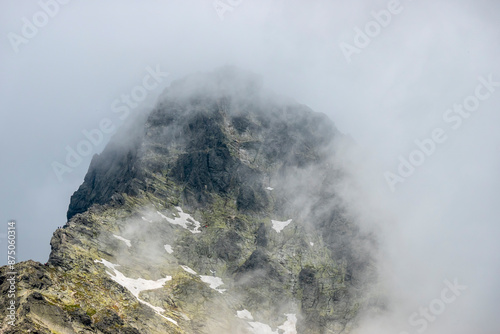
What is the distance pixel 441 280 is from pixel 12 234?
566ft

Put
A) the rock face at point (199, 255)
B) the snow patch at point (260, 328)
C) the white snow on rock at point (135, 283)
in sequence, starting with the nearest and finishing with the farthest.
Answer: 1. the rock face at point (199, 255)
2. the white snow on rock at point (135, 283)
3. the snow patch at point (260, 328)

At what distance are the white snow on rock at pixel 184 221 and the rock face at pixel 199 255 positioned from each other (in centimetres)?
58

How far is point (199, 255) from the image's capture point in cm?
15275

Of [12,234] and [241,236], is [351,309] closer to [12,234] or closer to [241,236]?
[241,236]

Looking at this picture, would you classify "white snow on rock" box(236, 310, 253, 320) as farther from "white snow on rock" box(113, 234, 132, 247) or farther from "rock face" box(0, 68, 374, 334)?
"white snow on rock" box(113, 234, 132, 247)

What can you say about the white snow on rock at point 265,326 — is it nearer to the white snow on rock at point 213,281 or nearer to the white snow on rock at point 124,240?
the white snow on rock at point 213,281

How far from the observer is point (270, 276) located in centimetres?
15488

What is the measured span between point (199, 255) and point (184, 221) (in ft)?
55.2

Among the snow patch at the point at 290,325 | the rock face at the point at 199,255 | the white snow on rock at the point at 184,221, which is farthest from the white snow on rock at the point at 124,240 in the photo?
the snow patch at the point at 290,325

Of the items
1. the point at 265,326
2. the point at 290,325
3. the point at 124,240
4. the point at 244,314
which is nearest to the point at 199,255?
the point at 244,314

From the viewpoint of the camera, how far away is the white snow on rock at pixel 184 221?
161 meters

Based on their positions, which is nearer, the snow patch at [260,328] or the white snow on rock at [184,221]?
the snow patch at [260,328]

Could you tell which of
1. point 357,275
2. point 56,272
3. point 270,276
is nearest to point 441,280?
point 357,275

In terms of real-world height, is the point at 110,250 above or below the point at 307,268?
below
